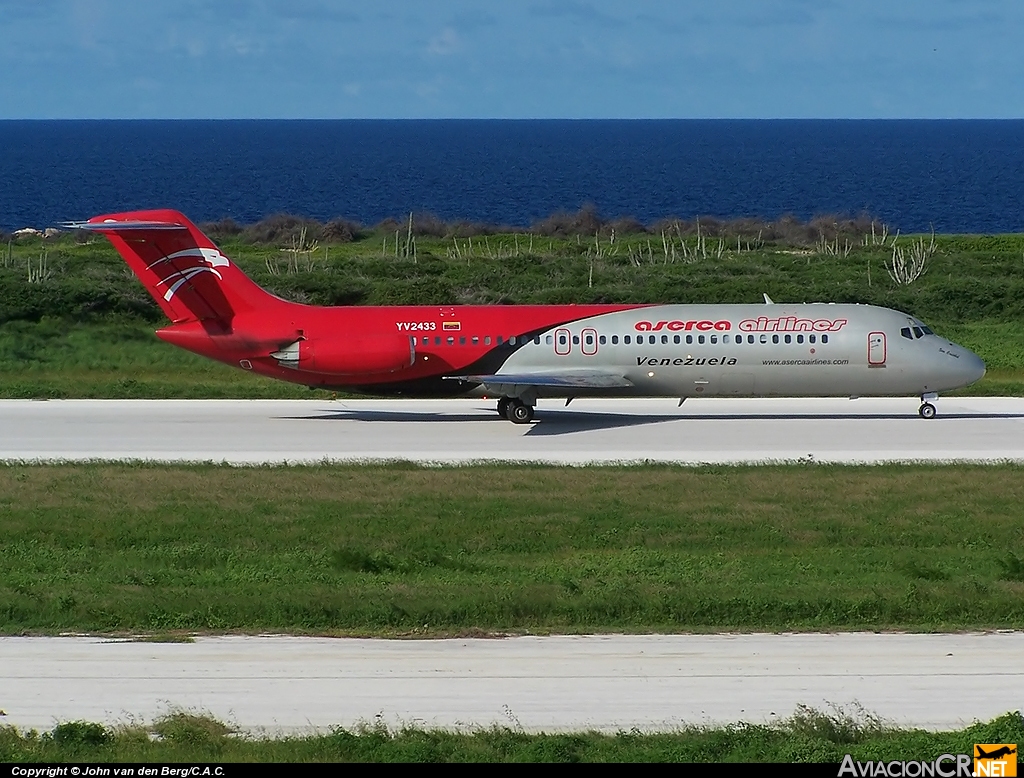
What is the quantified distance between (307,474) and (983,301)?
3801 centimetres

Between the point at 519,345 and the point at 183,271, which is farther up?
the point at 183,271

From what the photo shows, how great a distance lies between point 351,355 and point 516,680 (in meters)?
20.4

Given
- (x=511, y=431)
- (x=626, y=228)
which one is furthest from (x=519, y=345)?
(x=626, y=228)

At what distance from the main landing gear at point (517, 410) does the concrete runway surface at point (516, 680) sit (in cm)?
1906

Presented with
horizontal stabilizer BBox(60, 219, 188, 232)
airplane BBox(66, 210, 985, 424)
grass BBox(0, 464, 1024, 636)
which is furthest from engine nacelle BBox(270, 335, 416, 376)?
grass BBox(0, 464, 1024, 636)

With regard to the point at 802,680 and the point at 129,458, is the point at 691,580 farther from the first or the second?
the point at 129,458

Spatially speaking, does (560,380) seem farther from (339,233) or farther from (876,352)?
(339,233)

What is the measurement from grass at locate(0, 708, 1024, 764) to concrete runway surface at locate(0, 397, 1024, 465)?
17.4m

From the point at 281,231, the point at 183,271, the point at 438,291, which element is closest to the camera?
the point at 183,271

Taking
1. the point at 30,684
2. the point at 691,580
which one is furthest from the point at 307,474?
the point at 30,684

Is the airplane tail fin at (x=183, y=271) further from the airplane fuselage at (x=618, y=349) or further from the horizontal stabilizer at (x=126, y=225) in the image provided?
the airplane fuselage at (x=618, y=349)

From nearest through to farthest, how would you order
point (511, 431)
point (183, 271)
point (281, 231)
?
point (183, 271) → point (511, 431) → point (281, 231)

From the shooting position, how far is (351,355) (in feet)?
117

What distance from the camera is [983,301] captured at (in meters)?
58.6
